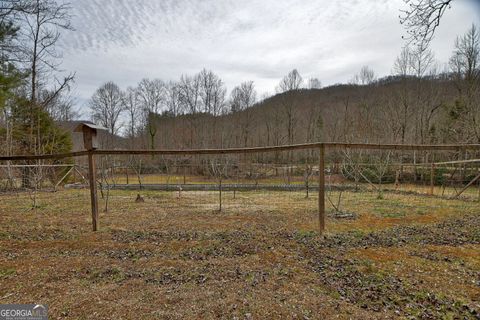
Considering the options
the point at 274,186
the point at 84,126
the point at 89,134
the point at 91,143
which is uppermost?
the point at 84,126

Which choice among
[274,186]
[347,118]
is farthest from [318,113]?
[274,186]

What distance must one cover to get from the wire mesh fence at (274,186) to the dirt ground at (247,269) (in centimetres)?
152

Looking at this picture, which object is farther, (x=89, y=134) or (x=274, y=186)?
(x=274, y=186)

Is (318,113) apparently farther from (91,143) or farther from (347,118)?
(91,143)

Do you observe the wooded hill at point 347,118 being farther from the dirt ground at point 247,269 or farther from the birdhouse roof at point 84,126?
the birdhouse roof at point 84,126

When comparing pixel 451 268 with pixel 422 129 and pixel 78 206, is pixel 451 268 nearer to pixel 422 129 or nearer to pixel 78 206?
pixel 78 206

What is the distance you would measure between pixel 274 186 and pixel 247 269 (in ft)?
30.4

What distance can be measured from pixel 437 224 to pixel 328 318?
4.46m

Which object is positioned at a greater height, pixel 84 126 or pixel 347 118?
pixel 347 118

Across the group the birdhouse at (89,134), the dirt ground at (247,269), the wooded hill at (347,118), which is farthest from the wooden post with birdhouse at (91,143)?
the wooded hill at (347,118)

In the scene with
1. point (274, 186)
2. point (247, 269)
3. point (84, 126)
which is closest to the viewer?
point (247, 269)

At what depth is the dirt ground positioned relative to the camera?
7.38 ft

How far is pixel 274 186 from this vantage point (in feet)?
40.0

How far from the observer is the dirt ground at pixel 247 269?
2.25m
